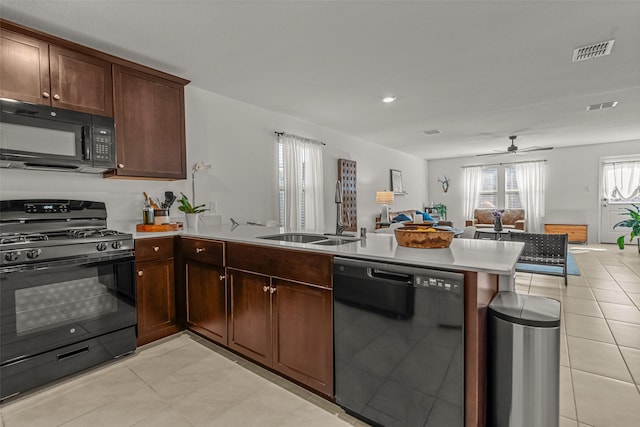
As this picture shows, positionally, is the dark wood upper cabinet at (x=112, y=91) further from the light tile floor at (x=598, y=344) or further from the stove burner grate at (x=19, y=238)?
the light tile floor at (x=598, y=344)

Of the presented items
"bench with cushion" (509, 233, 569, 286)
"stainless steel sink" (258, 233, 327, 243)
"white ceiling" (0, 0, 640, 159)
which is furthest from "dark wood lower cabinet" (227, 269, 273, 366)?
"bench with cushion" (509, 233, 569, 286)

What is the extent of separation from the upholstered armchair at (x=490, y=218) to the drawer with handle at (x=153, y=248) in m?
7.86

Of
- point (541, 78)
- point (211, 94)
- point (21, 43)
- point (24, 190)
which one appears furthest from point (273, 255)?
point (541, 78)

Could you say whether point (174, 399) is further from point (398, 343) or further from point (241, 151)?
point (241, 151)

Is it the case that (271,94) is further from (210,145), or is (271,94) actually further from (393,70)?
(393,70)

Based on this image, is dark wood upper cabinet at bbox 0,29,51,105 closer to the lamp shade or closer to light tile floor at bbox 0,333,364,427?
light tile floor at bbox 0,333,364,427

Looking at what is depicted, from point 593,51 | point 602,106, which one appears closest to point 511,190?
point 602,106

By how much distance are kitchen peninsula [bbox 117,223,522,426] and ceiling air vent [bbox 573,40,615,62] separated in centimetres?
207

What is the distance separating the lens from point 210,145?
3574mm

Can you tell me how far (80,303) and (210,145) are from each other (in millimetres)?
2039

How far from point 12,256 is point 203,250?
1.08 meters

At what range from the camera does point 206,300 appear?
2492mm

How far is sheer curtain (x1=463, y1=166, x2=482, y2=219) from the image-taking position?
9.15 metres

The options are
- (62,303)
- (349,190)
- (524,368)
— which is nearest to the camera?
(524,368)
